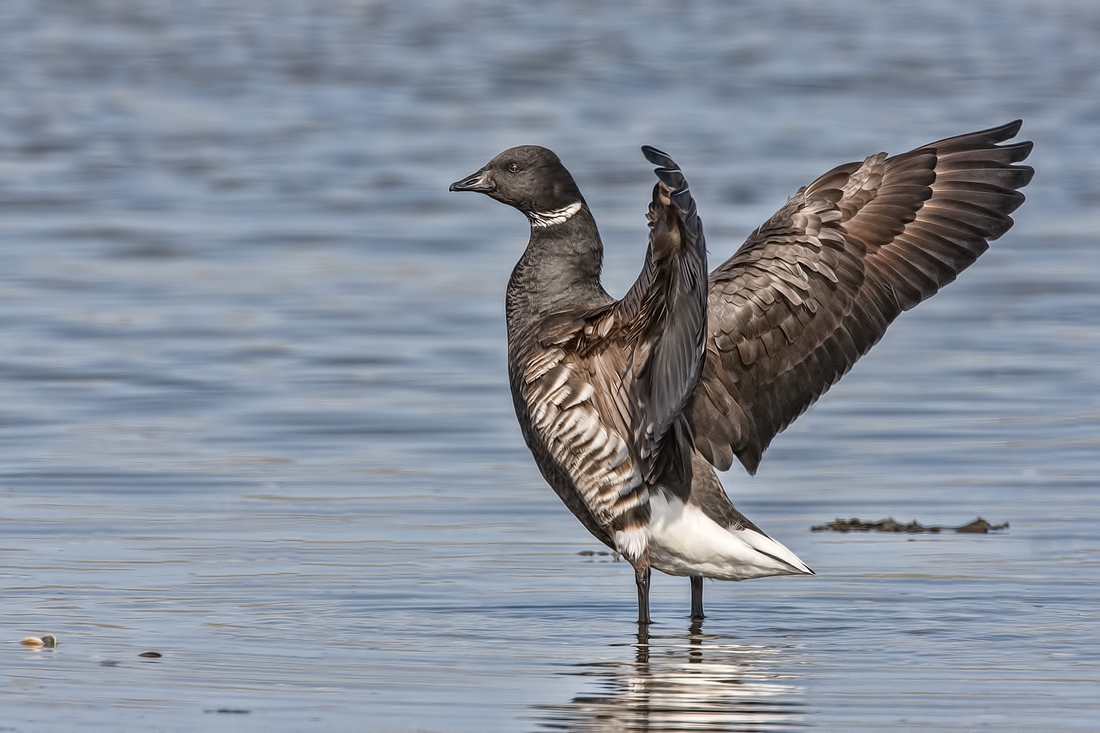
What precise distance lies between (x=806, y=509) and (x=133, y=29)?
25595mm

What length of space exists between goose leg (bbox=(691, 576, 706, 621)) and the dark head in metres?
1.69

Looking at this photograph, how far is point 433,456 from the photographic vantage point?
1036 cm

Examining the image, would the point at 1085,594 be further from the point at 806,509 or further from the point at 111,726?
the point at 111,726

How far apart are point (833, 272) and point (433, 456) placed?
10.9 ft

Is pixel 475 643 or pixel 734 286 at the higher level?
pixel 734 286

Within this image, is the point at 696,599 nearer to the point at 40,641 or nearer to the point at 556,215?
the point at 556,215

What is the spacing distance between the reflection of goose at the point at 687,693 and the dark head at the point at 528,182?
2.00 meters

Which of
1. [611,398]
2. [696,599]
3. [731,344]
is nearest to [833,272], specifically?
[731,344]

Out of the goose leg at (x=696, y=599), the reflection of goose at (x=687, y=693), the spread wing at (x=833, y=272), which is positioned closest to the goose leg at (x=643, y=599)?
the reflection of goose at (x=687, y=693)

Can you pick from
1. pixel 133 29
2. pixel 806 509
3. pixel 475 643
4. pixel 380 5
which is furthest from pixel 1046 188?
pixel 380 5

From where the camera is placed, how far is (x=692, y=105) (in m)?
26.5

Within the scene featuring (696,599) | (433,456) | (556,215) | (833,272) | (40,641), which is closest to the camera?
(40,641)

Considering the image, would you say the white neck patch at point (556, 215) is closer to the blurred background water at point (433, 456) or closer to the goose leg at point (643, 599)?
the blurred background water at point (433, 456)

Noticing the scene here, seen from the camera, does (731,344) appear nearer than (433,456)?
Yes
